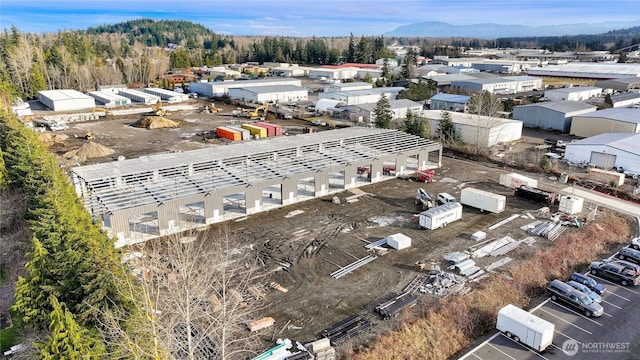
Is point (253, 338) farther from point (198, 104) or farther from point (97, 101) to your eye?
point (97, 101)

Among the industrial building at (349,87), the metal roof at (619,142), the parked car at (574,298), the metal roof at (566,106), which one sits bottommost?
the parked car at (574,298)

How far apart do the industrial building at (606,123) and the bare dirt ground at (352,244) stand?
16004 mm

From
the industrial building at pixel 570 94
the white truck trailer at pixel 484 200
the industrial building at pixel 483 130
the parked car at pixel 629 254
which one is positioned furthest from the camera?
the industrial building at pixel 570 94

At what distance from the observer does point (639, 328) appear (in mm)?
16047

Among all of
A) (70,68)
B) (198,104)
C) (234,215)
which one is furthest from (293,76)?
(234,215)

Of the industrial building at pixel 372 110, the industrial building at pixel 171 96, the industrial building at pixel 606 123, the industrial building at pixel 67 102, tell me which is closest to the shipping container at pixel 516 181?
the industrial building at pixel 606 123

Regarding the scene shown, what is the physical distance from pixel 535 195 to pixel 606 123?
22.3 meters

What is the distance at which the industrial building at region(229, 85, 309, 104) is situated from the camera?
212ft

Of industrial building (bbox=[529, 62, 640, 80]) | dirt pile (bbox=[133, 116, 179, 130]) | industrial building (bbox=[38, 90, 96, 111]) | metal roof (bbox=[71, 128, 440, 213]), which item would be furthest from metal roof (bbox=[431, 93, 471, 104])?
industrial building (bbox=[38, 90, 96, 111])

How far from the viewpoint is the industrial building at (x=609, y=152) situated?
33.1 meters

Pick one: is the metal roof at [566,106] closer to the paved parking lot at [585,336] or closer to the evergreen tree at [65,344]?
the paved parking lot at [585,336]

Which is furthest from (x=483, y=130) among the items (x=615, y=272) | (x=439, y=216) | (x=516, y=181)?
(x=615, y=272)

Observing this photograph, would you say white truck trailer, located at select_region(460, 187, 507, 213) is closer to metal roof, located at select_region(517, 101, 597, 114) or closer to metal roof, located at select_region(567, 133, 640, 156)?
metal roof, located at select_region(567, 133, 640, 156)

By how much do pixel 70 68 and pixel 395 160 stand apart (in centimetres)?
6875
